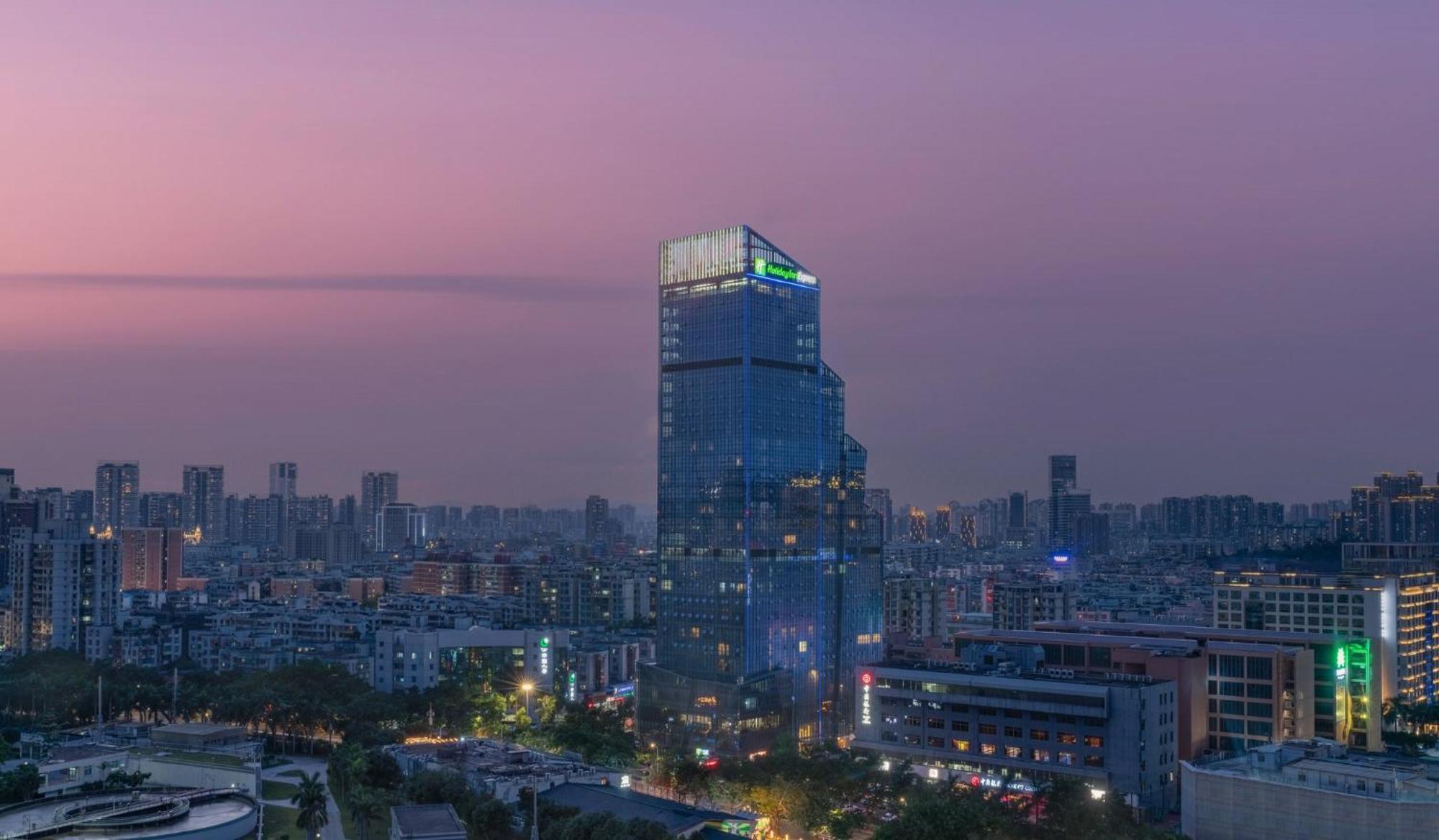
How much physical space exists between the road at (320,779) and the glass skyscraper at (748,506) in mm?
16487

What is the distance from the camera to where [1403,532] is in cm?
16062

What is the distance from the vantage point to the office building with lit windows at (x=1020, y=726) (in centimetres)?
5262

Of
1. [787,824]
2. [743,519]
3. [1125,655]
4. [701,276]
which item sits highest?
[701,276]

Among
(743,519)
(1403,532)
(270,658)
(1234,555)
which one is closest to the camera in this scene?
(743,519)

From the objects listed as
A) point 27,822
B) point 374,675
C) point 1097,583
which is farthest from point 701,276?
point 1097,583

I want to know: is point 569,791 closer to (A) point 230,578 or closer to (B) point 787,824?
(B) point 787,824

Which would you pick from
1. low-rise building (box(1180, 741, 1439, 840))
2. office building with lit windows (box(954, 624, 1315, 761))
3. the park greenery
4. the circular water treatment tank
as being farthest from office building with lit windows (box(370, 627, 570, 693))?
low-rise building (box(1180, 741, 1439, 840))

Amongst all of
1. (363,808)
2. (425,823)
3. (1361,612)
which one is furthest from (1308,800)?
(1361,612)

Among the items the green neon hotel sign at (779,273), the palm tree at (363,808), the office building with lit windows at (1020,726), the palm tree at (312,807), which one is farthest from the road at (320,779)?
the green neon hotel sign at (779,273)

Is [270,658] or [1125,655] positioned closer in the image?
[1125,655]

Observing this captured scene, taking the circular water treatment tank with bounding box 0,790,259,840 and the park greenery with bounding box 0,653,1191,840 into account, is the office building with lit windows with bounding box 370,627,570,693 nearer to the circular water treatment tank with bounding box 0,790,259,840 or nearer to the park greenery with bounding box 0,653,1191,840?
the park greenery with bounding box 0,653,1191,840

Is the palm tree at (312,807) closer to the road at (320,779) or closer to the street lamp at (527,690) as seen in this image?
the road at (320,779)

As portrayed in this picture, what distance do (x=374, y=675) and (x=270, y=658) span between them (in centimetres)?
1263

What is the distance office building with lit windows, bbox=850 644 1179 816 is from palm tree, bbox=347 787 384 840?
20.6 meters
